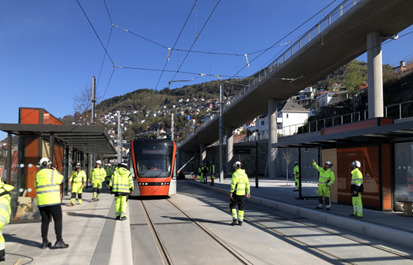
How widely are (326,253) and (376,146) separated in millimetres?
6452

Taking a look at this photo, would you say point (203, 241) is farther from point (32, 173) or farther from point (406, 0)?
point (406, 0)

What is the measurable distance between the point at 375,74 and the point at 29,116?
79.7 ft

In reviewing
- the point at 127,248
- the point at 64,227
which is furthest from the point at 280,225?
the point at 64,227

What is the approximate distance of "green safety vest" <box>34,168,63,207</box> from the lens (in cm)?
712

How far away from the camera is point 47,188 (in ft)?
23.5

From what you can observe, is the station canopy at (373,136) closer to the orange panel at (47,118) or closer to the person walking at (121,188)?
the person walking at (121,188)

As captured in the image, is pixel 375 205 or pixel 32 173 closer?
pixel 375 205

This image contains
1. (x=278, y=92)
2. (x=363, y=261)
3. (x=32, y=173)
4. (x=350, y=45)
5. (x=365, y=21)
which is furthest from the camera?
(x=278, y=92)

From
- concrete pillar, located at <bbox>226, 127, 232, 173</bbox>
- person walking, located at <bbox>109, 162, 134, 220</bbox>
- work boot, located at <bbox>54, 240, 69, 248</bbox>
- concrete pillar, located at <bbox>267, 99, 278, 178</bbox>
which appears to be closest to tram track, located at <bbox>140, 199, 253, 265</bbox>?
person walking, located at <bbox>109, 162, 134, 220</bbox>

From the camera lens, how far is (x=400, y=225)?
9328 millimetres

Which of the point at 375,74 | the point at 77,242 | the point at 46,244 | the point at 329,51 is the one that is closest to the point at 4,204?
the point at 46,244

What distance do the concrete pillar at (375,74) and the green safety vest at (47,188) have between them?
2534 cm

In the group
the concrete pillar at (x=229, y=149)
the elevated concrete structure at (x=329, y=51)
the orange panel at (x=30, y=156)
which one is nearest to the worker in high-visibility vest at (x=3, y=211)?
the orange panel at (x=30, y=156)

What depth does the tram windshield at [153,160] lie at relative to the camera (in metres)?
18.1
